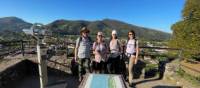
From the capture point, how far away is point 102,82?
463 cm

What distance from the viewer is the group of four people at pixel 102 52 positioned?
6.23 m

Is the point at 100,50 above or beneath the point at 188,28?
beneath

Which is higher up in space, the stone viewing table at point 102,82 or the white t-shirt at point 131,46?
the white t-shirt at point 131,46

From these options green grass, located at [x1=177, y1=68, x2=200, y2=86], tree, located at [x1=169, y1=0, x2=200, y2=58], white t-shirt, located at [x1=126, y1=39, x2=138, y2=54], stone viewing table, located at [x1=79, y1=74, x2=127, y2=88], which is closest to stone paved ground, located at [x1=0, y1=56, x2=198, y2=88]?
green grass, located at [x1=177, y1=68, x2=200, y2=86]

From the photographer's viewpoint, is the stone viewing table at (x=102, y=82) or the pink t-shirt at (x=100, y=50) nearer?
the stone viewing table at (x=102, y=82)

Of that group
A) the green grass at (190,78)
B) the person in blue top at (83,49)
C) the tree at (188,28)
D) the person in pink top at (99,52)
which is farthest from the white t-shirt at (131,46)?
the tree at (188,28)

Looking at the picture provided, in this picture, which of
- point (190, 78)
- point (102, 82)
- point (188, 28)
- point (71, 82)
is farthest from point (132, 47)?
point (188, 28)

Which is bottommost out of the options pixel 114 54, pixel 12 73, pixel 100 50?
pixel 12 73

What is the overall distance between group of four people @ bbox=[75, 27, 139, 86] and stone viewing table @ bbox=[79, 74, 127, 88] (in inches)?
48.2

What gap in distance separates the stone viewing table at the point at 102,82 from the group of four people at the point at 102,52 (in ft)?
4.02

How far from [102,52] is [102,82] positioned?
1740mm

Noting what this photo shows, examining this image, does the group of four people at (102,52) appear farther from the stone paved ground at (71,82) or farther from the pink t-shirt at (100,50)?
the stone paved ground at (71,82)

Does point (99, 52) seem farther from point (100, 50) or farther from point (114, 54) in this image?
point (114, 54)

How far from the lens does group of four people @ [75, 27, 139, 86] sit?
6234 millimetres
